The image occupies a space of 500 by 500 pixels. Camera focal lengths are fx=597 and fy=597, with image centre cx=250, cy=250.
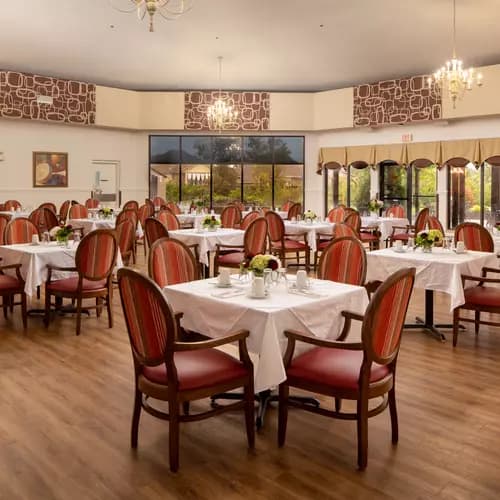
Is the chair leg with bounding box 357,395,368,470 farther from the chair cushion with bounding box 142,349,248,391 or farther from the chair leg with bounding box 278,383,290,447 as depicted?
the chair cushion with bounding box 142,349,248,391

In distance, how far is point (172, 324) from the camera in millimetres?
2873

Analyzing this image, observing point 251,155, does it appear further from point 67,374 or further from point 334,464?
point 334,464

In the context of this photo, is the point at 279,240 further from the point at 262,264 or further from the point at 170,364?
the point at 170,364

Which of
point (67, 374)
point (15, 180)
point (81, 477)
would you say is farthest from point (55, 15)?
point (81, 477)

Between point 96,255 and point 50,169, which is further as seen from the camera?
point 50,169

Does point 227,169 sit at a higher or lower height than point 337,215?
higher

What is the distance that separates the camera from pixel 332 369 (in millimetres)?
3072

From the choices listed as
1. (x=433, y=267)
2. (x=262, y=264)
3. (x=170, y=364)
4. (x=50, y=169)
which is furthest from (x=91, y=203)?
(x=170, y=364)

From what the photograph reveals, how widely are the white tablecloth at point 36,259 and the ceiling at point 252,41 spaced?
13.7ft

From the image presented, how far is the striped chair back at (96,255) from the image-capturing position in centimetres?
554

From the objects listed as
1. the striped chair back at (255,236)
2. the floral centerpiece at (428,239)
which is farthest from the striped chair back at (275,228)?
the floral centerpiece at (428,239)

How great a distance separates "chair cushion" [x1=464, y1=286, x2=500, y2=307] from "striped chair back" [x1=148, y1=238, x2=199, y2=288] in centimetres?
243

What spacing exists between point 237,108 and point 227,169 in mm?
1627

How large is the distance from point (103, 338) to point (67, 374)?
102cm
